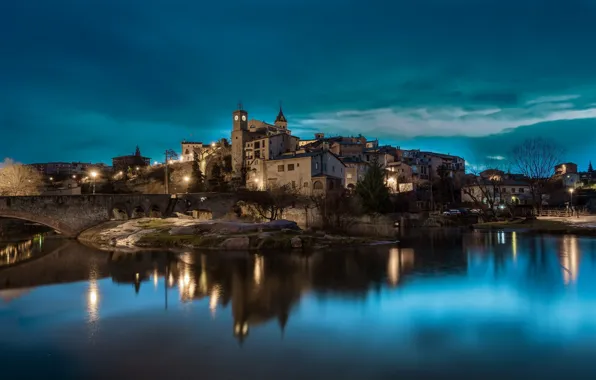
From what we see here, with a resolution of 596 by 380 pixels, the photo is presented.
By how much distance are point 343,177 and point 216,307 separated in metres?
61.1

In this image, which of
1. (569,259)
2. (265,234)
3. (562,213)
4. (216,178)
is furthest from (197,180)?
(569,259)

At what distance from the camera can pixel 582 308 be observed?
14.8 metres

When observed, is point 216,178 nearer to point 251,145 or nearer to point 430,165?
point 251,145

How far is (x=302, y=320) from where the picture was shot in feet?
44.2

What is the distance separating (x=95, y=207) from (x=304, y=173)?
104 feet

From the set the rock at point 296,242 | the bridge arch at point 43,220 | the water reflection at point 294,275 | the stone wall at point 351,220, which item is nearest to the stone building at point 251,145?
the stone wall at point 351,220

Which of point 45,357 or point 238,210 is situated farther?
point 238,210

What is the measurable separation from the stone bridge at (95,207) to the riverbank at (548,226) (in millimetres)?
37813

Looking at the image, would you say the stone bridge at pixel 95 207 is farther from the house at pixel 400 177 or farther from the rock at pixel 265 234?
the house at pixel 400 177

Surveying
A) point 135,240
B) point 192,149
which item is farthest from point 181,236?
point 192,149

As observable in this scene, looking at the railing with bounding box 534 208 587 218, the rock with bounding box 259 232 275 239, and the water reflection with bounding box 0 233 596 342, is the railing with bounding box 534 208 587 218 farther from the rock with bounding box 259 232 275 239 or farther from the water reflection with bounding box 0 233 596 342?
the rock with bounding box 259 232 275 239

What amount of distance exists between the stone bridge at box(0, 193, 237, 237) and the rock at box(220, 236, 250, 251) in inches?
821

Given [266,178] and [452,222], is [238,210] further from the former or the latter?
[452,222]

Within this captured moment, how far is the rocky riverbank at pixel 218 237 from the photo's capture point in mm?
34688
